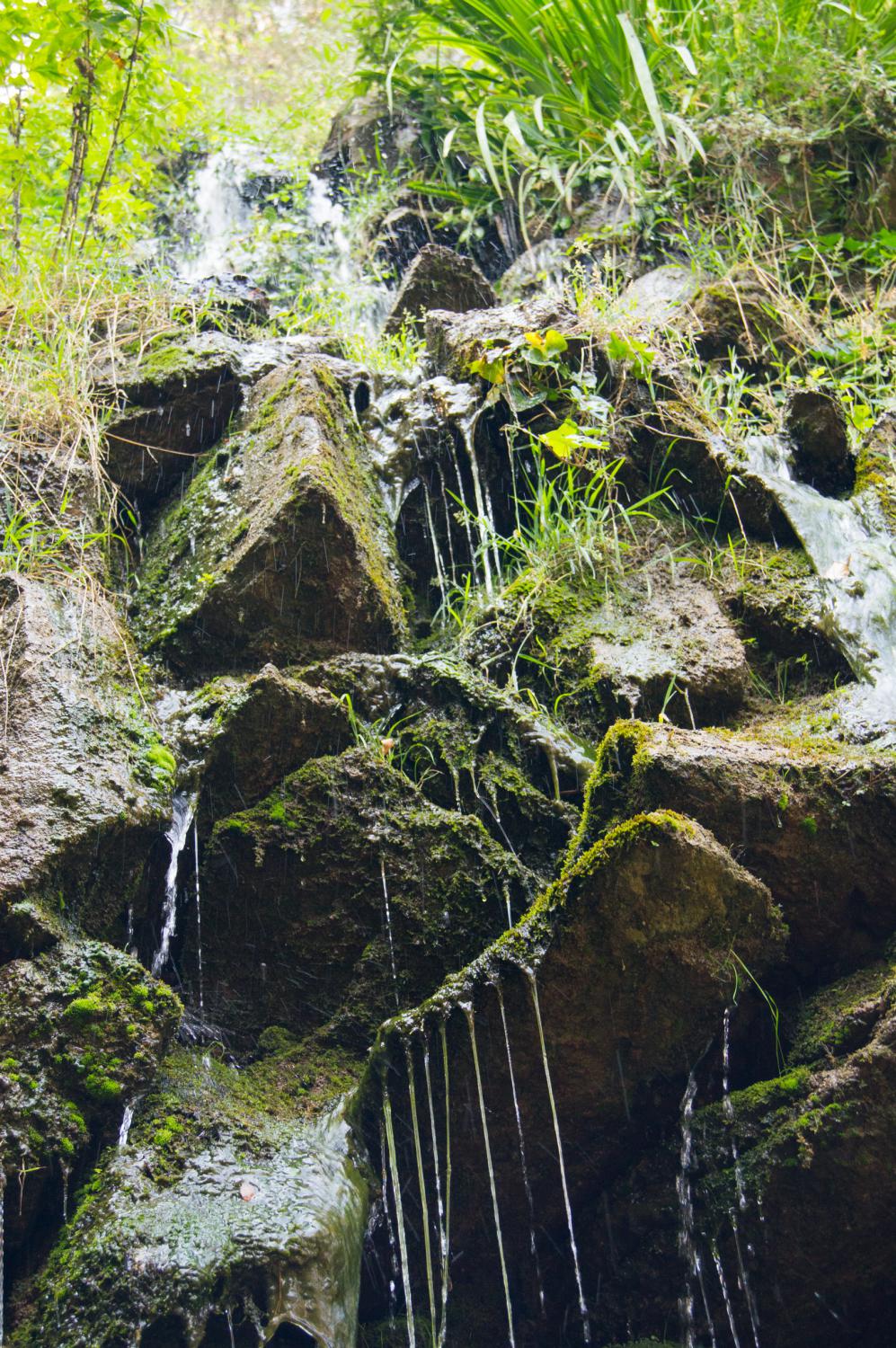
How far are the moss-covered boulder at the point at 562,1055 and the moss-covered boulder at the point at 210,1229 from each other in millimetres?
213

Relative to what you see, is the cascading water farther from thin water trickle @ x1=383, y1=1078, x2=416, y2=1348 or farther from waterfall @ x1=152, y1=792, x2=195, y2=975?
waterfall @ x1=152, y1=792, x2=195, y2=975

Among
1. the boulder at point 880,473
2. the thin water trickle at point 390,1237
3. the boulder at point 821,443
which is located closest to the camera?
the thin water trickle at point 390,1237

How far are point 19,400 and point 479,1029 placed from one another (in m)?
3.12

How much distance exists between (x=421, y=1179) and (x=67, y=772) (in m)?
1.51

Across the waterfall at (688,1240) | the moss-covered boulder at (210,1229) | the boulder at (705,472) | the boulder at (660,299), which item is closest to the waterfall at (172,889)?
the moss-covered boulder at (210,1229)

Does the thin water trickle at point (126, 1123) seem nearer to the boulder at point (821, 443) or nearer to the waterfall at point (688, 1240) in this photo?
the waterfall at point (688, 1240)

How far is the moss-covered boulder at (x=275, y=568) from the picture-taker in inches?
154

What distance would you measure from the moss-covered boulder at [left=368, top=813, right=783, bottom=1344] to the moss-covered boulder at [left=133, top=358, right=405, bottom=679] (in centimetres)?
149

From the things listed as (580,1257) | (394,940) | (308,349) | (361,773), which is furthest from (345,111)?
(580,1257)

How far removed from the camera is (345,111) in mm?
7762

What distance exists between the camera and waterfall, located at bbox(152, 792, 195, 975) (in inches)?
128

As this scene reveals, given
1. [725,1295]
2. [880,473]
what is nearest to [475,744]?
[725,1295]

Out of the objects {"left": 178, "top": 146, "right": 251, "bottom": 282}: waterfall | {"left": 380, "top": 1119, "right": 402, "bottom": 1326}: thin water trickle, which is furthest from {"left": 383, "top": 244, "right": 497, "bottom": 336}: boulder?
{"left": 380, "top": 1119, "right": 402, "bottom": 1326}: thin water trickle

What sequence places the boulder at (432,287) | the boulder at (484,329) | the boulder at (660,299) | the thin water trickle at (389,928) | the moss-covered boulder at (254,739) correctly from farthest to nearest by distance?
the boulder at (432,287) → the boulder at (660,299) → the boulder at (484,329) → the moss-covered boulder at (254,739) → the thin water trickle at (389,928)
